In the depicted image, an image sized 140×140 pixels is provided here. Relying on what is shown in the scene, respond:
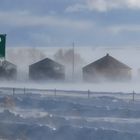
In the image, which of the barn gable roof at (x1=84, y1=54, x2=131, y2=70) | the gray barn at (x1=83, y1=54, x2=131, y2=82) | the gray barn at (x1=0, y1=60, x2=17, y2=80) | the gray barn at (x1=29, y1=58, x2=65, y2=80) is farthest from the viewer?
the gray barn at (x1=0, y1=60, x2=17, y2=80)

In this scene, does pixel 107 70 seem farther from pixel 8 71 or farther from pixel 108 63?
pixel 8 71

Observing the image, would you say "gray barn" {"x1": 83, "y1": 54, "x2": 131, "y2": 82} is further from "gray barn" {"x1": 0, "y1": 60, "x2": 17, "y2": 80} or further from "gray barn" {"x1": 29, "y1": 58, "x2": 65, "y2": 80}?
"gray barn" {"x1": 0, "y1": 60, "x2": 17, "y2": 80}

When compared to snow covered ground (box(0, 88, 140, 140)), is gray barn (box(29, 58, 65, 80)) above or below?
above

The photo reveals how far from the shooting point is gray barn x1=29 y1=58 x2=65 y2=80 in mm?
82750

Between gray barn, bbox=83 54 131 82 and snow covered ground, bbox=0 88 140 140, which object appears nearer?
snow covered ground, bbox=0 88 140 140

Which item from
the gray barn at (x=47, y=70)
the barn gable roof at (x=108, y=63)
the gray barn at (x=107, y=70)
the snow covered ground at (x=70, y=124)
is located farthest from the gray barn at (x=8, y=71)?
the snow covered ground at (x=70, y=124)

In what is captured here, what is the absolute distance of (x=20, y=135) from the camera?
17531 millimetres

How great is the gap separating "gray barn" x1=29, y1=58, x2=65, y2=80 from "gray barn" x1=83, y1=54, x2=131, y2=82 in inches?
141

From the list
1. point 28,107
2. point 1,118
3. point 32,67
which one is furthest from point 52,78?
point 1,118

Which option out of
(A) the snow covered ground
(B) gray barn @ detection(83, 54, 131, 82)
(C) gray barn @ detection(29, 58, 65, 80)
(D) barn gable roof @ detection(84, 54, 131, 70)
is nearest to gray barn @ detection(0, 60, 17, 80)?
(C) gray barn @ detection(29, 58, 65, 80)

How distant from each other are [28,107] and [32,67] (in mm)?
54753

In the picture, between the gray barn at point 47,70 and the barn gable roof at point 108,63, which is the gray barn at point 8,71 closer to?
the gray barn at point 47,70

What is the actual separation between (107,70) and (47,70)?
Result: 7827 mm

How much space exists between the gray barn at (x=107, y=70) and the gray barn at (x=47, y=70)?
3.57 meters
